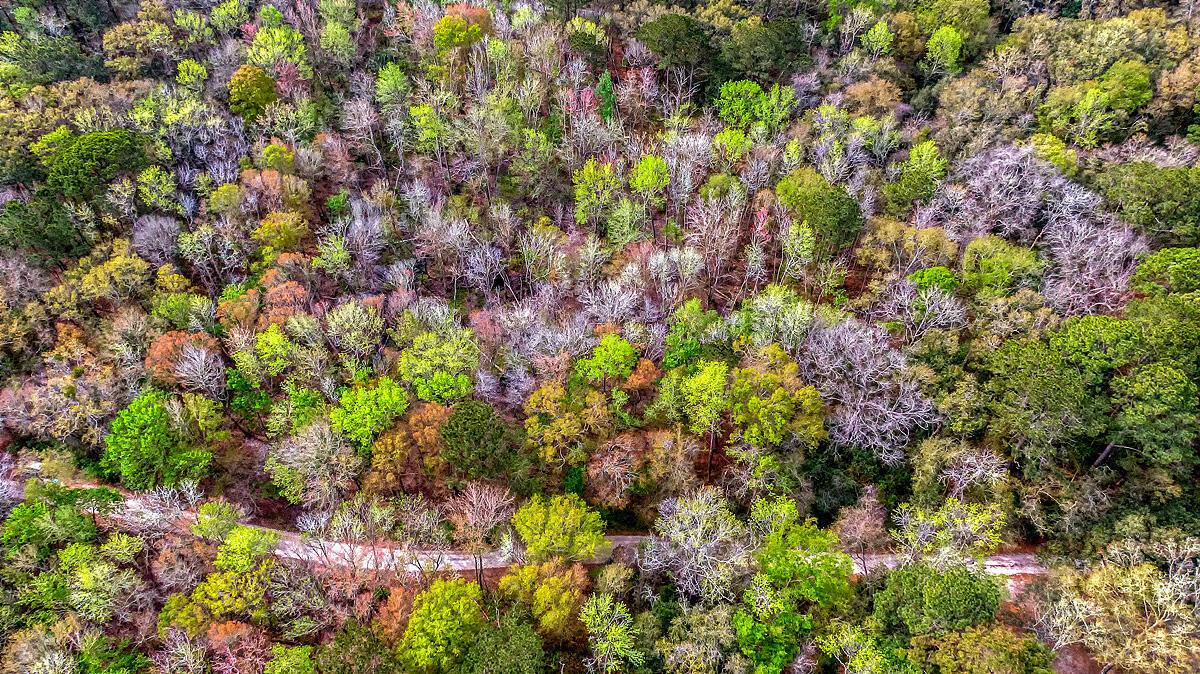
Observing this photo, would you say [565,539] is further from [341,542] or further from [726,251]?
[726,251]

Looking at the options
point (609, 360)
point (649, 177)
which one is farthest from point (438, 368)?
point (649, 177)

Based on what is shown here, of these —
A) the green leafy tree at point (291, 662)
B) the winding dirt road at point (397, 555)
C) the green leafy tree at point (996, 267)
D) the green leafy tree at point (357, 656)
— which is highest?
the green leafy tree at point (996, 267)

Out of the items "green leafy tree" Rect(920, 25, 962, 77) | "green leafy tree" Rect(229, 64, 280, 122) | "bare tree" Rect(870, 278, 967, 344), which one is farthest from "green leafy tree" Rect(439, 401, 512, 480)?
"green leafy tree" Rect(920, 25, 962, 77)

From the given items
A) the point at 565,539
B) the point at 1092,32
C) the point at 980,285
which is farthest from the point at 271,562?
the point at 1092,32

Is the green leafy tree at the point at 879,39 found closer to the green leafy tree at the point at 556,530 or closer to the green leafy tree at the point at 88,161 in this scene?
the green leafy tree at the point at 556,530

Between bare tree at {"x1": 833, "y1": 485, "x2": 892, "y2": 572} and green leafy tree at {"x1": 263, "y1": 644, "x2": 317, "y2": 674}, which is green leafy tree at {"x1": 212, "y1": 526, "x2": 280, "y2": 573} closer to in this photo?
green leafy tree at {"x1": 263, "y1": 644, "x2": 317, "y2": 674}

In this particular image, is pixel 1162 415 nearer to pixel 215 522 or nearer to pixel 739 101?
pixel 739 101

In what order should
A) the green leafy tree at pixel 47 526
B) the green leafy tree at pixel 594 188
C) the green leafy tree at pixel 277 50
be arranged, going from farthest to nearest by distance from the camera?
the green leafy tree at pixel 277 50 → the green leafy tree at pixel 594 188 → the green leafy tree at pixel 47 526

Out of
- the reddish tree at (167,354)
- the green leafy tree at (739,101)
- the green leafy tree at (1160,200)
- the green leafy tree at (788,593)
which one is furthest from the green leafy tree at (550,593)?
the green leafy tree at (739,101)
